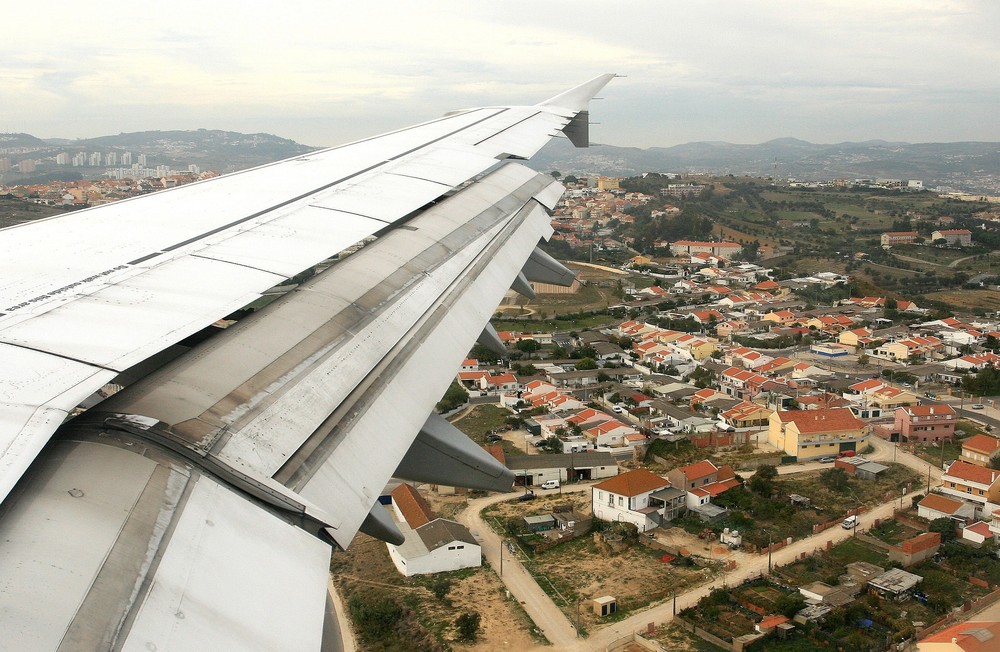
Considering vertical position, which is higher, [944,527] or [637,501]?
[637,501]

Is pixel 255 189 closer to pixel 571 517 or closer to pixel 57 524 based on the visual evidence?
pixel 57 524

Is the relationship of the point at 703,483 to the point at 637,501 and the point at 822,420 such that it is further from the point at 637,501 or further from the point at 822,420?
the point at 822,420

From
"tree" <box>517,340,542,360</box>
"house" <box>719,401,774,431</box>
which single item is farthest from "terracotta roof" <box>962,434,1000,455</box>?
"tree" <box>517,340,542,360</box>

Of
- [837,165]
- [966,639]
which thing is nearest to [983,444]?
[966,639]

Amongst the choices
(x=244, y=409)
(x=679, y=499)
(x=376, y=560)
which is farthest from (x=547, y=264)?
(x=679, y=499)

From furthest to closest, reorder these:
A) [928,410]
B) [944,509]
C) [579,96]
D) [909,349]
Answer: [909,349] < [928,410] < [944,509] < [579,96]

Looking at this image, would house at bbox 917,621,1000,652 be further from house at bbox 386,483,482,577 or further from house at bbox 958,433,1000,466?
house at bbox 958,433,1000,466
